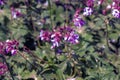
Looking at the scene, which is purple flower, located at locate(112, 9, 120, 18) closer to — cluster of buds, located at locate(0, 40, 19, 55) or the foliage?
the foliage

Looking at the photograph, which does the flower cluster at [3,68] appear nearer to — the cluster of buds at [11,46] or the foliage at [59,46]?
the foliage at [59,46]

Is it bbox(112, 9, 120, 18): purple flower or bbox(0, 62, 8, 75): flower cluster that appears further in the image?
bbox(112, 9, 120, 18): purple flower

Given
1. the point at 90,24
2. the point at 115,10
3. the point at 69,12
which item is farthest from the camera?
the point at 69,12

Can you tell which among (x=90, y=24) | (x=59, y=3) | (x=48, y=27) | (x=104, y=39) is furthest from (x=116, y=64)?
(x=59, y=3)

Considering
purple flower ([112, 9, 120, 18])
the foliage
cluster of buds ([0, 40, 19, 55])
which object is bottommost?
the foliage

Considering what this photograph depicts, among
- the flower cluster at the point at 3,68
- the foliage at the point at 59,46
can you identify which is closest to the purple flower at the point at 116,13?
the foliage at the point at 59,46

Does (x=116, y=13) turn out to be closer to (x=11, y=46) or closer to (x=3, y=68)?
(x=11, y=46)

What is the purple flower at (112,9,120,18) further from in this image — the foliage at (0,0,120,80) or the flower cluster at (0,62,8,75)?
the flower cluster at (0,62,8,75)

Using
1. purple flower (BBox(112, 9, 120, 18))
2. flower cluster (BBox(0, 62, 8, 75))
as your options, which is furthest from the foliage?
purple flower (BBox(112, 9, 120, 18))

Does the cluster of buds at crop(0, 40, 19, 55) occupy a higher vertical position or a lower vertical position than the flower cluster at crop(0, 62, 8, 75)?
higher

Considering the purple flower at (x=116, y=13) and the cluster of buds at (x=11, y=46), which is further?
the purple flower at (x=116, y=13)

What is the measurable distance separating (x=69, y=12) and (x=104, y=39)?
87 cm

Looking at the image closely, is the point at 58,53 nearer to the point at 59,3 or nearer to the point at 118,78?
the point at 118,78

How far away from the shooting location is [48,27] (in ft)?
14.9
